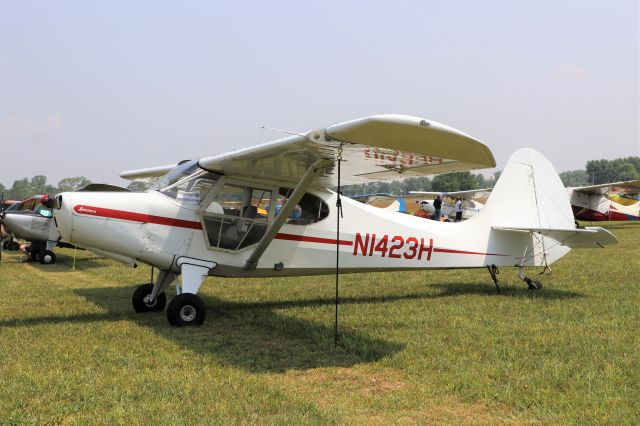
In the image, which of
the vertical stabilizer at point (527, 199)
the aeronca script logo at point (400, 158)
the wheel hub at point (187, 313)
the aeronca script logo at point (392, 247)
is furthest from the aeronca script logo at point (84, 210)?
the vertical stabilizer at point (527, 199)

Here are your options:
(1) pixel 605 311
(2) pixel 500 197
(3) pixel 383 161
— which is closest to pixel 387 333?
(3) pixel 383 161

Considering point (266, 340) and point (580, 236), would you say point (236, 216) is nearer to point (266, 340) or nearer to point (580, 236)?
point (266, 340)

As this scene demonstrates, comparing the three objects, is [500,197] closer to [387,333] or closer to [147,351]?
[387,333]

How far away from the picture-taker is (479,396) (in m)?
4.05

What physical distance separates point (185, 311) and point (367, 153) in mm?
3055

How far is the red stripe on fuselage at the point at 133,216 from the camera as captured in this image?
641 centimetres

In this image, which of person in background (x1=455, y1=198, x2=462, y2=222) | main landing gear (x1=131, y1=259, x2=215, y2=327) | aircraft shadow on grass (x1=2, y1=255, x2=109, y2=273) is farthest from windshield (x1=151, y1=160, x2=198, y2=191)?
person in background (x1=455, y1=198, x2=462, y2=222)

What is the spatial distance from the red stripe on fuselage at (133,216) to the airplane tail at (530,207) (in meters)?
5.22

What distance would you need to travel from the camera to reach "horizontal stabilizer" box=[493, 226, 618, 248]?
8.05m

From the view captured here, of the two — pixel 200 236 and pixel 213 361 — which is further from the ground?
pixel 200 236

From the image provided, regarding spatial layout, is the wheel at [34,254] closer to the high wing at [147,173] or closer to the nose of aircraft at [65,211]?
A: the high wing at [147,173]

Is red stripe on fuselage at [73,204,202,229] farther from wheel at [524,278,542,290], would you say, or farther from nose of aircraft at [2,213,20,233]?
nose of aircraft at [2,213,20,233]

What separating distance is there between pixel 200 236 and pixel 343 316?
7.51 ft

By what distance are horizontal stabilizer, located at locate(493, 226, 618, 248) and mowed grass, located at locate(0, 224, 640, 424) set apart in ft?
2.86
